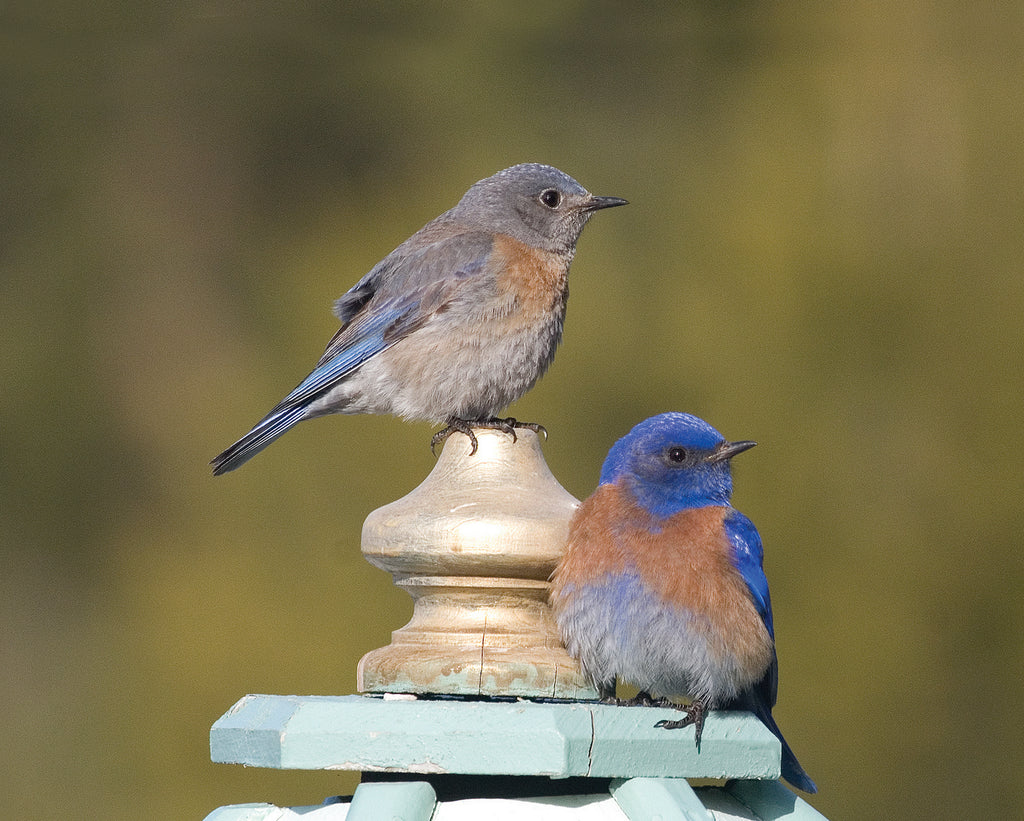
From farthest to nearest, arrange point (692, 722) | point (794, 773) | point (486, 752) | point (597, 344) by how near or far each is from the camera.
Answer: point (597, 344), point (794, 773), point (692, 722), point (486, 752)

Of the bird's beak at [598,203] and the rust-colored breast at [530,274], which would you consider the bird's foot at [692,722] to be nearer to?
the rust-colored breast at [530,274]

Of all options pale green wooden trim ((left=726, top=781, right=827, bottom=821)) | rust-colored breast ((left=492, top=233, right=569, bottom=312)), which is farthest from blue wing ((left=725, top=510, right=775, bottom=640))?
rust-colored breast ((left=492, top=233, right=569, bottom=312))

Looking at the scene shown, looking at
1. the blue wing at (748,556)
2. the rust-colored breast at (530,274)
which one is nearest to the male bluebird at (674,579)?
the blue wing at (748,556)

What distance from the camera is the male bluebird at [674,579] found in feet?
9.07

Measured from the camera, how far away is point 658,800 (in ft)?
6.16

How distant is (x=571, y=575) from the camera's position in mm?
2713

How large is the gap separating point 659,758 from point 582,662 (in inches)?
15.6

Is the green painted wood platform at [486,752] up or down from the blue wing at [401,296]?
down

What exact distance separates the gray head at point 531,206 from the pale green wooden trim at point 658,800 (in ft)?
9.97

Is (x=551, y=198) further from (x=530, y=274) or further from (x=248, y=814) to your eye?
(x=248, y=814)

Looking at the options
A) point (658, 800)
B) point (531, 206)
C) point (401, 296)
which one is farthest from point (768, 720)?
point (531, 206)

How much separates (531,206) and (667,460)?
193 cm

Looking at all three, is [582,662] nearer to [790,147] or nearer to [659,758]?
[659,758]

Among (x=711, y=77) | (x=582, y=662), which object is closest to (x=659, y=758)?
(x=582, y=662)
